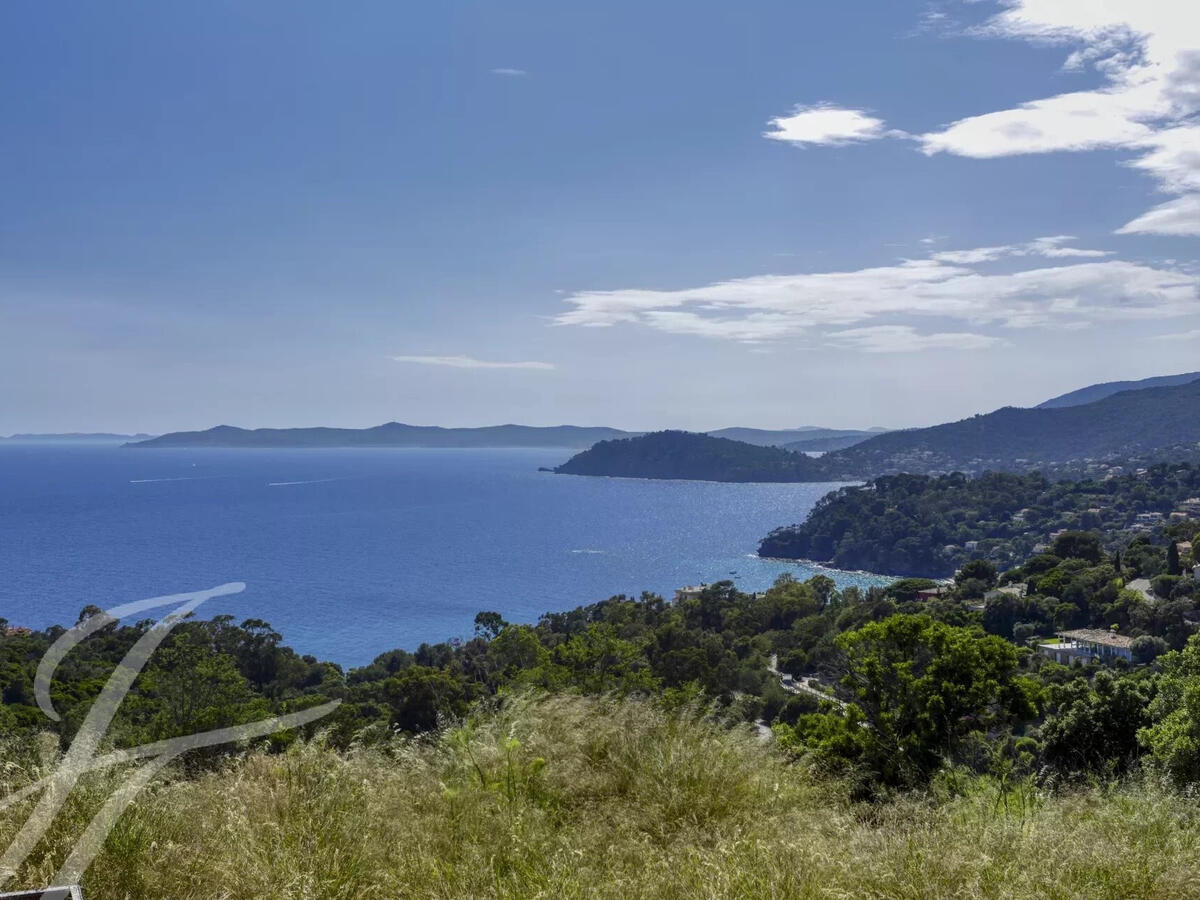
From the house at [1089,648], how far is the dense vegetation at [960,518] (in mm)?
41875

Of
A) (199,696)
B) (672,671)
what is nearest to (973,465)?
(672,671)

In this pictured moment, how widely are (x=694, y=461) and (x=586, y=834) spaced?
179403 millimetres

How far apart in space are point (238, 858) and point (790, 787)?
101 inches

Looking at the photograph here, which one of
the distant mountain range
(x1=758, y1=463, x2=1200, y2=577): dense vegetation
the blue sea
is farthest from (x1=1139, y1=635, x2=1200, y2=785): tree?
the distant mountain range

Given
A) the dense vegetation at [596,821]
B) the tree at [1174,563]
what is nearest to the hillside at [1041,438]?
the tree at [1174,563]

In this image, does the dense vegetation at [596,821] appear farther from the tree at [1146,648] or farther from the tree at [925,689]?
the tree at [1146,648]

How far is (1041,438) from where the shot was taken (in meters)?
169

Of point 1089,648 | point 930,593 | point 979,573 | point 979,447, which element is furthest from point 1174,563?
point 979,447

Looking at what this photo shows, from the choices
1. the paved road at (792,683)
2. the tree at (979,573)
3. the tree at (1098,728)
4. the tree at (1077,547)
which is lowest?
the paved road at (792,683)

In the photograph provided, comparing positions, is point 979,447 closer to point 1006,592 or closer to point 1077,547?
point 1077,547

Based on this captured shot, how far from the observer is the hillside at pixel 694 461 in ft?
567

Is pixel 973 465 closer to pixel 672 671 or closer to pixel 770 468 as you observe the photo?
pixel 770 468

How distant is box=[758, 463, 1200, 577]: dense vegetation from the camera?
3238 inches

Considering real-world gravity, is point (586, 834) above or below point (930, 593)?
above
